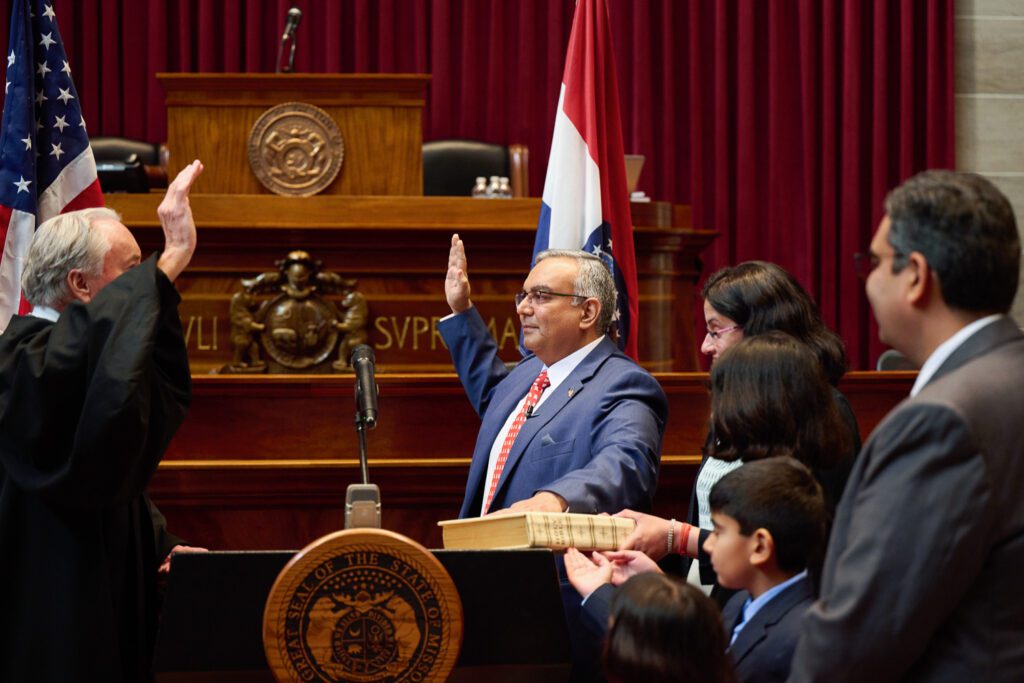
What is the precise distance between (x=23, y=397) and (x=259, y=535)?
1.31 meters

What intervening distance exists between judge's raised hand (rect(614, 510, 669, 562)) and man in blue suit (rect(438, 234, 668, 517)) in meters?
0.28

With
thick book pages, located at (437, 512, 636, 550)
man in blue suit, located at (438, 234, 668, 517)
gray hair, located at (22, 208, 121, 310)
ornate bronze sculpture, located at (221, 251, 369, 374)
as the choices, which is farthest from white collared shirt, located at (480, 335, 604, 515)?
ornate bronze sculpture, located at (221, 251, 369, 374)

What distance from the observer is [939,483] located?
5.07 feet

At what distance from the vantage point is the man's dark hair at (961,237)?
1623mm

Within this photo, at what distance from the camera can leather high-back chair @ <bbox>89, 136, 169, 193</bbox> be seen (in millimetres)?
5691

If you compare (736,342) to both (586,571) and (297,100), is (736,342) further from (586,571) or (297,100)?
(297,100)

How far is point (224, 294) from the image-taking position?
18.1ft

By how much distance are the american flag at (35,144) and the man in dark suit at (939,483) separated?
292cm

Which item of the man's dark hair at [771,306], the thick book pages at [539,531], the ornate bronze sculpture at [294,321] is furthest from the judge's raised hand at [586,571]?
the ornate bronze sculpture at [294,321]

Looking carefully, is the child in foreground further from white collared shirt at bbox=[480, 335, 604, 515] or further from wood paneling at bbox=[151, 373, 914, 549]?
wood paneling at bbox=[151, 373, 914, 549]

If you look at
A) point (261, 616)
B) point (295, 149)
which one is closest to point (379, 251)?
point (295, 149)

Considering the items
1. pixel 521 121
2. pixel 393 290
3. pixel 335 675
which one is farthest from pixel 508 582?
pixel 521 121

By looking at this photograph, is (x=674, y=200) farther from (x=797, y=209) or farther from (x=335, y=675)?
(x=335, y=675)

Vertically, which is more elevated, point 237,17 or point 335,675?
point 237,17
